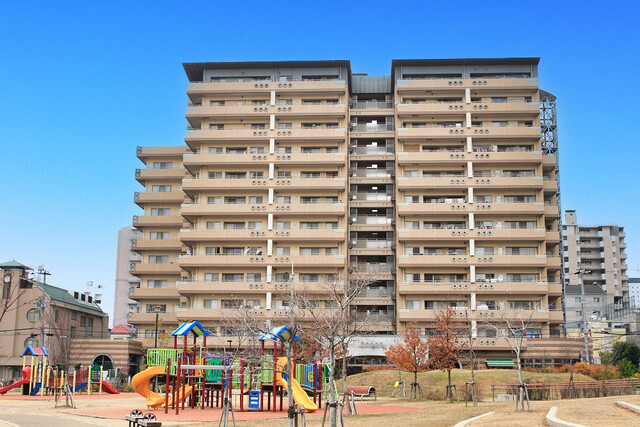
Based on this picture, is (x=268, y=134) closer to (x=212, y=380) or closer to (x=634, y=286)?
(x=212, y=380)

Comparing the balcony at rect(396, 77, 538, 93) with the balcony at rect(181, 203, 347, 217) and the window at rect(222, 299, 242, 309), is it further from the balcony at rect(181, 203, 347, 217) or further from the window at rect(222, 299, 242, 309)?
the window at rect(222, 299, 242, 309)

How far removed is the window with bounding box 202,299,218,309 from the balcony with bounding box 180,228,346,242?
6.28 m

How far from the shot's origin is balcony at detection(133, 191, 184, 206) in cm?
8025

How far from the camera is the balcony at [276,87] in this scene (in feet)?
253

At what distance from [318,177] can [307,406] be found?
46404mm

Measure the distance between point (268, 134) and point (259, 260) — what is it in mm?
13847

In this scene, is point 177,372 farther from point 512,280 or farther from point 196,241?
point 512,280

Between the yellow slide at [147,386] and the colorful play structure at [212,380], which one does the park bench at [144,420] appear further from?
the yellow slide at [147,386]

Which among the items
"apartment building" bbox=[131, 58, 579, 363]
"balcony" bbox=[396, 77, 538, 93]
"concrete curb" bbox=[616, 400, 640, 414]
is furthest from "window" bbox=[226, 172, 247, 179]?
"concrete curb" bbox=[616, 400, 640, 414]

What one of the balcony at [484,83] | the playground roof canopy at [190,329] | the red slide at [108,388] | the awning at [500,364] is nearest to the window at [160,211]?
the red slide at [108,388]

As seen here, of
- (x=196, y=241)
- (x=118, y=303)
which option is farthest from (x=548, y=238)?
(x=118, y=303)

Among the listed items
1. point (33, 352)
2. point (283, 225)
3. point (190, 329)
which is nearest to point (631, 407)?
point (190, 329)

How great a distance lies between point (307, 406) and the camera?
103 feet

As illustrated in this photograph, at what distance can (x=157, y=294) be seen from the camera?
77875 mm
